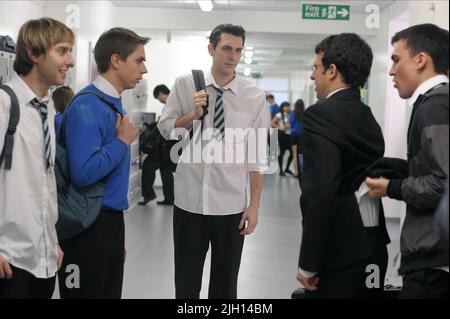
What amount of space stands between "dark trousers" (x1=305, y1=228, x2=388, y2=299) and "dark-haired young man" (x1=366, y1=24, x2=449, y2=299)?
6.3 inches

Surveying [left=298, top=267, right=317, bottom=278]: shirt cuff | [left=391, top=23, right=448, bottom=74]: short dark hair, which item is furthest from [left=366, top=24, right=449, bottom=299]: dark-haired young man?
[left=298, top=267, right=317, bottom=278]: shirt cuff

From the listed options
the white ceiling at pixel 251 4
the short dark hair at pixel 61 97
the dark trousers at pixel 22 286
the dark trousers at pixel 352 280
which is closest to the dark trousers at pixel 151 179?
the white ceiling at pixel 251 4

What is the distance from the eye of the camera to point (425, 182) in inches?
76.4

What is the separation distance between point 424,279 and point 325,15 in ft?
17.1

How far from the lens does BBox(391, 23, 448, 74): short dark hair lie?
206 cm

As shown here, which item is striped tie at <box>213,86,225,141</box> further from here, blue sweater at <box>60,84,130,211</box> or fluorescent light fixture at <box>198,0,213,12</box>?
fluorescent light fixture at <box>198,0,213,12</box>

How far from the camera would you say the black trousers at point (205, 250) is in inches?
120

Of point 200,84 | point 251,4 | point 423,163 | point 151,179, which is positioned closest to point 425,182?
point 423,163

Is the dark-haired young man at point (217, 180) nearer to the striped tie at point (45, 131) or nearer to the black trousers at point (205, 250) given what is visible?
the black trousers at point (205, 250)

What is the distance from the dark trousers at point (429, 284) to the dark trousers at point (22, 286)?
1.39 metres

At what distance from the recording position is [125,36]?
8.39 ft

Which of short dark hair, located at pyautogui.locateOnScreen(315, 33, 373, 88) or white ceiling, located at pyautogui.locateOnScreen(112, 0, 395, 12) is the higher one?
white ceiling, located at pyautogui.locateOnScreen(112, 0, 395, 12)

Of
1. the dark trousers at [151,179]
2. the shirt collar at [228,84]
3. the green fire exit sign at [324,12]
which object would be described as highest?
the green fire exit sign at [324,12]

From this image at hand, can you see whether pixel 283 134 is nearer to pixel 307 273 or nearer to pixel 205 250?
pixel 205 250
